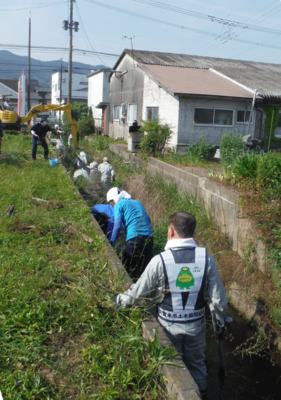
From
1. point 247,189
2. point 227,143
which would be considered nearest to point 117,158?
point 227,143

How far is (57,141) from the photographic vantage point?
16.1m

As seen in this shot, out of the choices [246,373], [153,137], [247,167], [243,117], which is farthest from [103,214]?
Result: [243,117]

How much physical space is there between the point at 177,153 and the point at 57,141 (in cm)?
504

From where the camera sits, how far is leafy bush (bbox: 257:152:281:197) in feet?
20.5

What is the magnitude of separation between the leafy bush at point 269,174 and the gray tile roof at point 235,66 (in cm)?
1206

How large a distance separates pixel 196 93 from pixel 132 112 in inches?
277

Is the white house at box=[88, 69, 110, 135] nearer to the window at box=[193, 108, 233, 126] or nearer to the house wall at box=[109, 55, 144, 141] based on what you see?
the house wall at box=[109, 55, 144, 141]

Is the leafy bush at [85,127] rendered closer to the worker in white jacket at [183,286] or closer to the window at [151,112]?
the window at [151,112]

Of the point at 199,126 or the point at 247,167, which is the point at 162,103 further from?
the point at 247,167

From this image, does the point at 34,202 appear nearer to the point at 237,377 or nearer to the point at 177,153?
the point at 237,377

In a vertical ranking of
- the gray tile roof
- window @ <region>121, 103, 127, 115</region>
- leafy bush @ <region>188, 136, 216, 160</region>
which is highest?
the gray tile roof

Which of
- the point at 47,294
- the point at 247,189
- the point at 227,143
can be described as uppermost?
the point at 227,143

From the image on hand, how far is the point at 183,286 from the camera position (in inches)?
130

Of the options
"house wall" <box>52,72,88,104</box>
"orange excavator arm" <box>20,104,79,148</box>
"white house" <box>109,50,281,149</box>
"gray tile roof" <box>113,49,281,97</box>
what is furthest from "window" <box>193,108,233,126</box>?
"house wall" <box>52,72,88,104</box>
